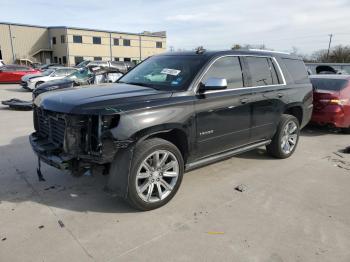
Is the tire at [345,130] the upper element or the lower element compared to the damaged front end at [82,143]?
lower

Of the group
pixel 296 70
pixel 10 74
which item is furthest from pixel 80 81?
pixel 10 74

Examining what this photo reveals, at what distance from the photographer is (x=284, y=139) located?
5.68 m

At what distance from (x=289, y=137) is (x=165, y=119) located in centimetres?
312

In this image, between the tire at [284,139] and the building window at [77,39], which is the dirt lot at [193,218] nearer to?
the tire at [284,139]

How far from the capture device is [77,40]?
2247 inches

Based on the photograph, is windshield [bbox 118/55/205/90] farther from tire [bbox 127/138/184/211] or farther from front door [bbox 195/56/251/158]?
tire [bbox 127/138/184/211]

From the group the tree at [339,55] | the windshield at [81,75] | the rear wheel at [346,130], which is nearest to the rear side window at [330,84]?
the rear wheel at [346,130]

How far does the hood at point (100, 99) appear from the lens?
3.28 metres

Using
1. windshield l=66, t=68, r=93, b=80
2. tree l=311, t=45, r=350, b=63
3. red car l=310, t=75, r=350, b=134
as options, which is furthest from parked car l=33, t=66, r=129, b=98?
tree l=311, t=45, r=350, b=63

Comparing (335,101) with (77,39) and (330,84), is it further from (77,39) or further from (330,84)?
(77,39)

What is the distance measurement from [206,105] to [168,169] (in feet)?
3.22

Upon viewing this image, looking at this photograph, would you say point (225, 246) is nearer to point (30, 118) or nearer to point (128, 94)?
point (128, 94)

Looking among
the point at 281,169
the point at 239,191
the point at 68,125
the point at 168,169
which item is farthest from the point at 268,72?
the point at 68,125

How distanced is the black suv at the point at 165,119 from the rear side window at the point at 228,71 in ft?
0.05
